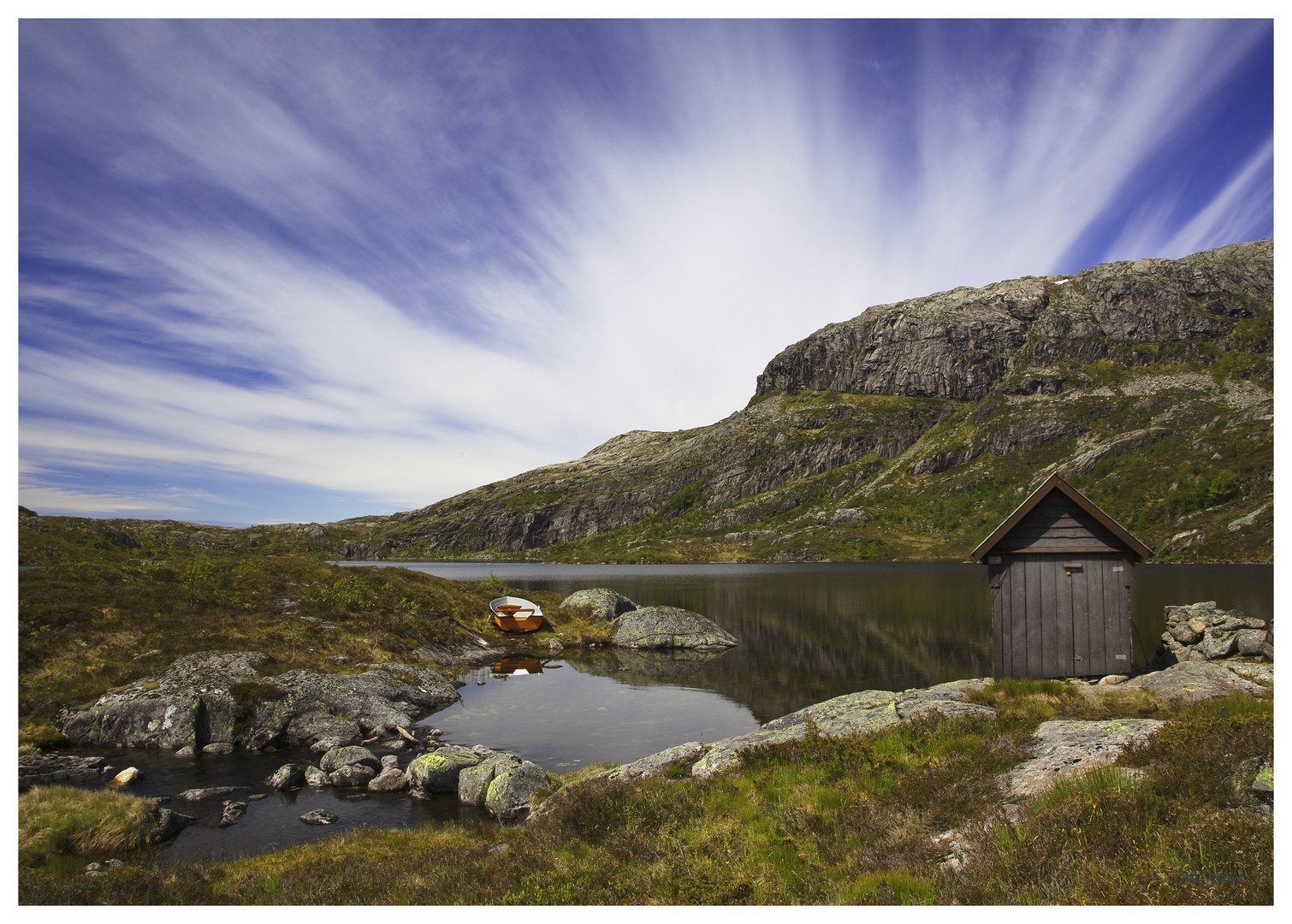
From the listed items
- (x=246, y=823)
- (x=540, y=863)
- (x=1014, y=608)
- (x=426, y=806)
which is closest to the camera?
(x=540, y=863)

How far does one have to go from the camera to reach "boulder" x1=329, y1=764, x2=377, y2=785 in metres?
19.0

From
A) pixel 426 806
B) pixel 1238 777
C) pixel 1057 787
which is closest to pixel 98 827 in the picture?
pixel 426 806

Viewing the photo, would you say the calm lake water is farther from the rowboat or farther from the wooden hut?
the wooden hut

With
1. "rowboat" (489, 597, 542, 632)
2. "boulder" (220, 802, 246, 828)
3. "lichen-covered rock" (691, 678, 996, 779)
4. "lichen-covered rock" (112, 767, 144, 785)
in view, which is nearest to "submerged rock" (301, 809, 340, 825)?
"boulder" (220, 802, 246, 828)

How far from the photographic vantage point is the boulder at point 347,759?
1986cm

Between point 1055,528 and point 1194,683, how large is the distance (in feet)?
18.6

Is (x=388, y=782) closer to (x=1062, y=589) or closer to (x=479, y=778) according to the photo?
(x=479, y=778)

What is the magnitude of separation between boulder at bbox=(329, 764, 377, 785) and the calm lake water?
585 mm

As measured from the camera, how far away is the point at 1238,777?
25.4 feet

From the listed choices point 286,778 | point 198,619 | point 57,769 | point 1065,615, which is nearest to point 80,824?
point 286,778

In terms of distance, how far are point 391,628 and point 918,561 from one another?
526ft

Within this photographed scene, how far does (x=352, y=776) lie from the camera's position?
1909 cm

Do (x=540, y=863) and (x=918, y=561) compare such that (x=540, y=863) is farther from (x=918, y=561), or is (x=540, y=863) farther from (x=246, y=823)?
(x=918, y=561)

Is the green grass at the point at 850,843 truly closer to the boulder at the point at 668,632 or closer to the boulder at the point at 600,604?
the boulder at the point at 668,632
